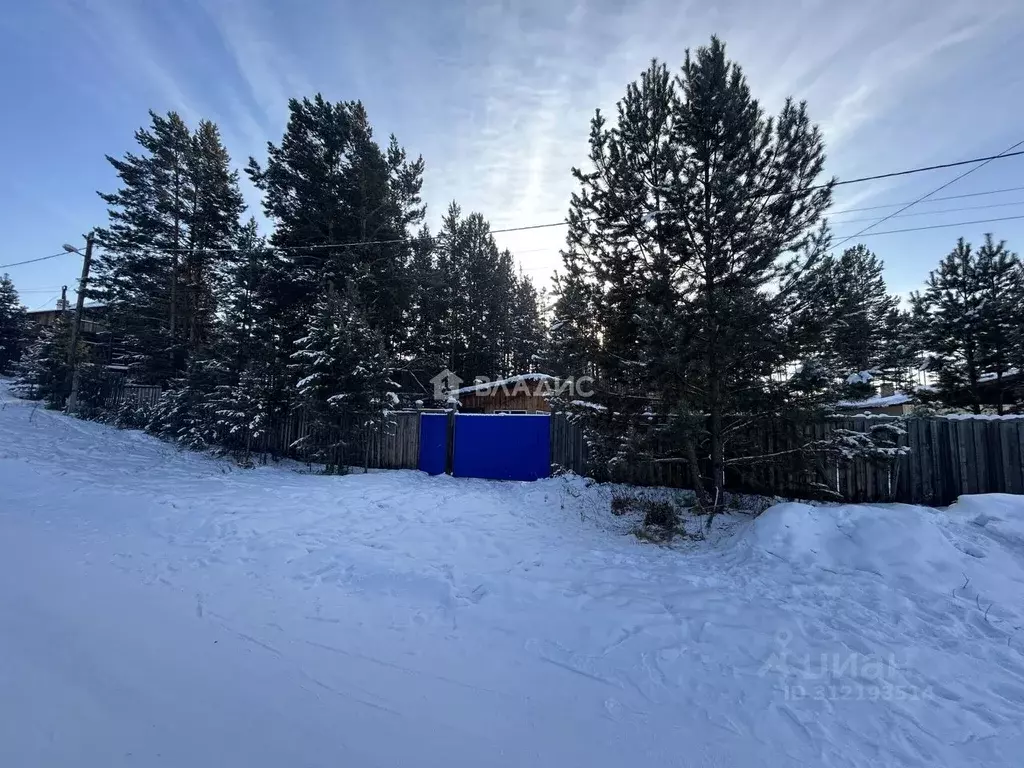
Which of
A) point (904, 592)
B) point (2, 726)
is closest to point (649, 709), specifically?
point (904, 592)

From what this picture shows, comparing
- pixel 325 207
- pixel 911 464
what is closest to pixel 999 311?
pixel 911 464

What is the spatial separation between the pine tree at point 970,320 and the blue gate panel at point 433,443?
18.0 meters

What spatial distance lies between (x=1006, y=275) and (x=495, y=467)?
18.6 meters

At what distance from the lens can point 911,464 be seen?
23.6 feet

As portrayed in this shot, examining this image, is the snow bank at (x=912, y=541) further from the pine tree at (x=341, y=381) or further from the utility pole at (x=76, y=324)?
the utility pole at (x=76, y=324)

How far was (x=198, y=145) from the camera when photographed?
67.6 feet

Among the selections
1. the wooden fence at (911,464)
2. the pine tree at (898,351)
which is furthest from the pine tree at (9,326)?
the pine tree at (898,351)

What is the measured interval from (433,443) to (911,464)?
9.73 metres

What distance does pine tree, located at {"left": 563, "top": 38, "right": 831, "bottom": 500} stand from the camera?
626cm

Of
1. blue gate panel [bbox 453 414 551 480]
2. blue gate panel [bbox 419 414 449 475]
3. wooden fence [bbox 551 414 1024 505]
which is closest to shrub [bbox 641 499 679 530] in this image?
wooden fence [bbox 551 414 1024 505]

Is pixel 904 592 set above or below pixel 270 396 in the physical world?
below

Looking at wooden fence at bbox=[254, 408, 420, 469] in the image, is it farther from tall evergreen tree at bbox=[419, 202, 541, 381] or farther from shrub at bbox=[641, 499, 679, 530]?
tall evergreen tree at bbox=[419, 202, 541, 381]

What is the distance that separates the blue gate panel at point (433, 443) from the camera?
1152 cm

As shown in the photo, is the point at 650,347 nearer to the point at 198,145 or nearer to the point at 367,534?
the point at 367,534
